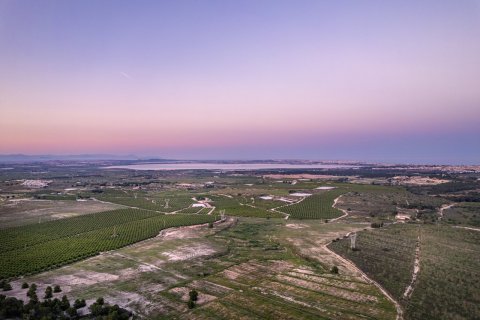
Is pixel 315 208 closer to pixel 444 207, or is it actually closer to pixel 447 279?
pixel 444 207

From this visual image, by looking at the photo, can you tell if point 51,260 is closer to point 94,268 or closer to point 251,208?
point 94,268

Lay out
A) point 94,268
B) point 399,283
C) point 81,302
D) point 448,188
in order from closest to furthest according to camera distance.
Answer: point 81,302 < point 399,283 < point 94,268 < point 448,188

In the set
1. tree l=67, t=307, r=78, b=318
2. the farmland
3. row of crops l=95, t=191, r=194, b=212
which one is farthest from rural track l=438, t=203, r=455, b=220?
tree l=67, t=307, r=78, b=318

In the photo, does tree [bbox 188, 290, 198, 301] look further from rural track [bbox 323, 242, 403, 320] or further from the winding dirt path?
the winding dirt path

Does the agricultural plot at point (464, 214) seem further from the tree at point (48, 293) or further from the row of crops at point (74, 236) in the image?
the tree at point (48, 293)

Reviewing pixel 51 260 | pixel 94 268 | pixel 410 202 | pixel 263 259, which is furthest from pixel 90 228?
pixel 410 202

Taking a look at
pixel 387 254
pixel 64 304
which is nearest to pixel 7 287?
pixel 64 304
